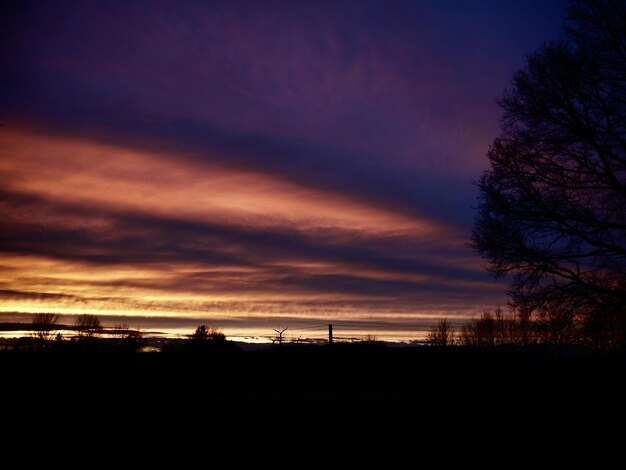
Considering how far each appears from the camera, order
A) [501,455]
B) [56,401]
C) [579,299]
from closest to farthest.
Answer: [501,455] → [579,299] → [56,401]

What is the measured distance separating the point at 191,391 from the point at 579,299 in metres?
15.0

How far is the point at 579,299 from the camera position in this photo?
1304 centimetres

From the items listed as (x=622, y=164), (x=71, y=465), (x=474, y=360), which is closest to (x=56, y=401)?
(x=71, y=465)

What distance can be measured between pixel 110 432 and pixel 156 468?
130 inches

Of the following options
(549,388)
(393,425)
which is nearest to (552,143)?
(393,425)

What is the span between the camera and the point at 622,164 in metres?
13.2

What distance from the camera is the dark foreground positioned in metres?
8.86

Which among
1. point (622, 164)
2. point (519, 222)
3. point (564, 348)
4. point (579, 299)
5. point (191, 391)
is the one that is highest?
point (622, 164)

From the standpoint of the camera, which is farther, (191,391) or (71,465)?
(191,391)

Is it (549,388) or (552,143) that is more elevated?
(552,143)

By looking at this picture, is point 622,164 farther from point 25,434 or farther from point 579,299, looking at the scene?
point 25,434

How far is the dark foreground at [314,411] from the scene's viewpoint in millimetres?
8859

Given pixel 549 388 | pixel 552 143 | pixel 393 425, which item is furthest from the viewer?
pixel 549 388

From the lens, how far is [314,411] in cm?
1440
